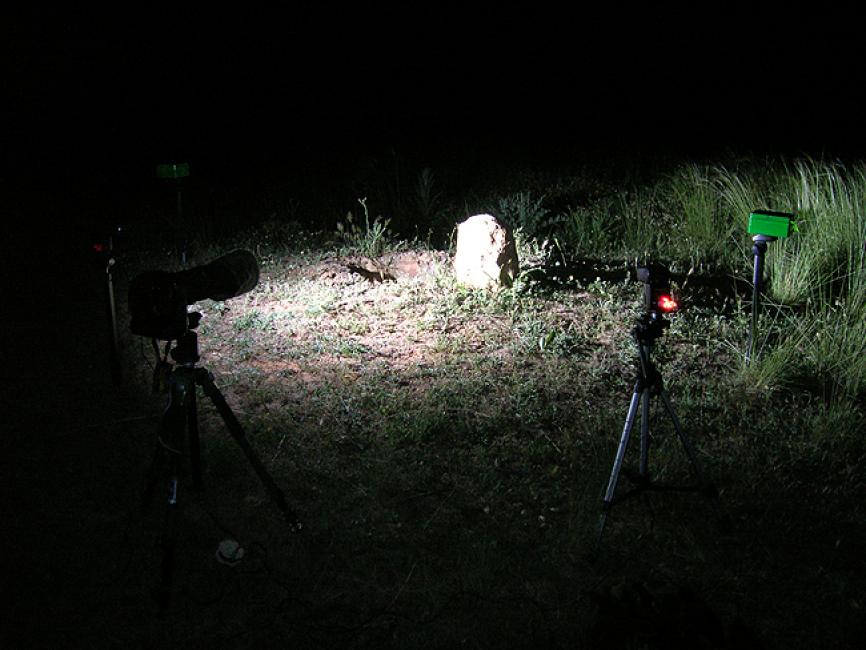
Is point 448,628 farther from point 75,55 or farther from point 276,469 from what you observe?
point 75,55

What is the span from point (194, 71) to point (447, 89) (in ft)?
18.4

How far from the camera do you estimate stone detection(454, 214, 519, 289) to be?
6.36m

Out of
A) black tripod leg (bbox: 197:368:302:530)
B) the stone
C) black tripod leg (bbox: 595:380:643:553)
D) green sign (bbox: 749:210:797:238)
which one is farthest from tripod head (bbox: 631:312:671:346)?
the stone

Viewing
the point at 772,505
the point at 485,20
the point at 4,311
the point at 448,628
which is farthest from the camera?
the point at 485,20

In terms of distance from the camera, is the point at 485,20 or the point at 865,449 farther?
the point at 485,20

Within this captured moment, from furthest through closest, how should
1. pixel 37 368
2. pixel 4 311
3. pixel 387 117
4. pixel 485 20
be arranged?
pixel 485 20
pixel 387 117
pixel 4 311
pixel 37 368

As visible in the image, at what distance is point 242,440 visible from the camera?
3.65 m

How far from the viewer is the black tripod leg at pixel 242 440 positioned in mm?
3521

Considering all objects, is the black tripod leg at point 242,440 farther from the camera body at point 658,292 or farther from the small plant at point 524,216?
the small plant at point 524,216

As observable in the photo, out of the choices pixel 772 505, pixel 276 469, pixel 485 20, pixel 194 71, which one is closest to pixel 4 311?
pixel 276 469

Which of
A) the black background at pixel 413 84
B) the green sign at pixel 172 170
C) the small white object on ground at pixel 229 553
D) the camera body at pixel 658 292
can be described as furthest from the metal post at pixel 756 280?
the black background at pixel 413 84

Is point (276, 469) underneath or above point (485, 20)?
underneath

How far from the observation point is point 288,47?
19.1 metres

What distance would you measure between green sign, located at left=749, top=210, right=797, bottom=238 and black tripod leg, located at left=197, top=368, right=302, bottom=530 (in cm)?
302
